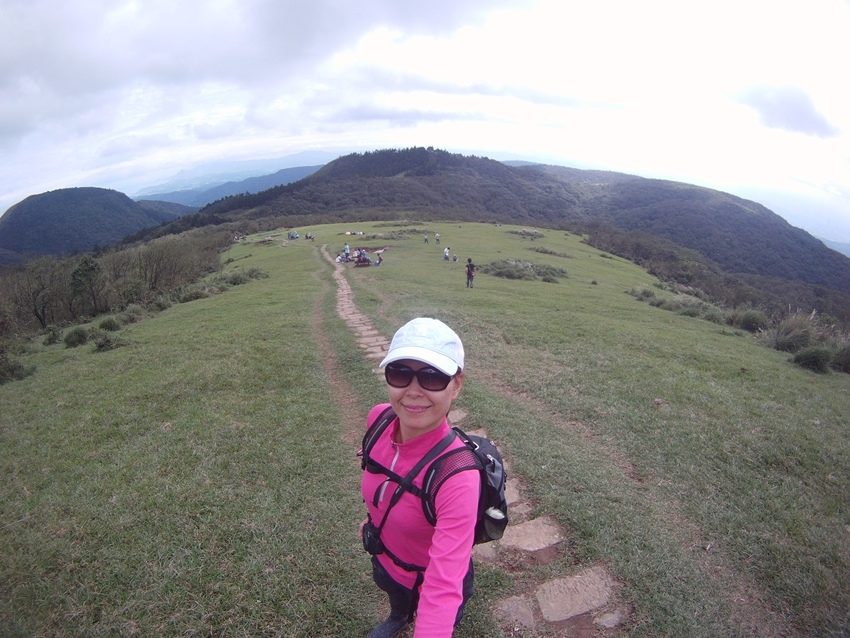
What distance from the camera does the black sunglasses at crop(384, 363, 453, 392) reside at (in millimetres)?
2334

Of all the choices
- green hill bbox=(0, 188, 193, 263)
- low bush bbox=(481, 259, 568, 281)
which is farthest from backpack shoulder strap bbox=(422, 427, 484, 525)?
green hill bbox=(0, 188, 193, 263)

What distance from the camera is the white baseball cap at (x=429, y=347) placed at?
2.27m

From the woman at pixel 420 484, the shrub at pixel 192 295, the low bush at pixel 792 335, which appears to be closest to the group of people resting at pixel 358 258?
the shrub at pixel 192 295

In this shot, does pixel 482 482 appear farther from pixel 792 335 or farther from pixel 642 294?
pixel 642 294

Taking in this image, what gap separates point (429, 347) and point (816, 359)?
1541 centimetres

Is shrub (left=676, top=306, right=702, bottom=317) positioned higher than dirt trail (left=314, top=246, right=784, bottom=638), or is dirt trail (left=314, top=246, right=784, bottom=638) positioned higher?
dirt trail (left=314, top=246, right=784, bottom=638)

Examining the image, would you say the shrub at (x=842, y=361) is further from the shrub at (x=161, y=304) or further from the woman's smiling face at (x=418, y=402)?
the shrub at (x=161, y=304)

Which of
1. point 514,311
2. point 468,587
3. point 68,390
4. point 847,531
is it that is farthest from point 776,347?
point 68,390

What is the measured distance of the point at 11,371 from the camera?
1110cm

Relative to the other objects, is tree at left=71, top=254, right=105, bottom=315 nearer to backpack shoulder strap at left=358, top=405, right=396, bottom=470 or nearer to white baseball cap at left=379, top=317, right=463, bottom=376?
backpack shoulder strap at left=358, top=405, right=396, bottom=470

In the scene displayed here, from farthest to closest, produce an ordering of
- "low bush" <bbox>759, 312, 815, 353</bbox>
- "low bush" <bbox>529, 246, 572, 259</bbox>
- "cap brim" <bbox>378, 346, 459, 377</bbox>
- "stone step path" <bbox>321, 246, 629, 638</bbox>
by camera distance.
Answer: "low bush" <bbox>529, 246, 572, 259</bbox>
"low bush" <bbox>759, 312, 815, 353</bbox>
"stone step path" <bbox>321, 246, 629, 638</bbox>
"cap brim" <bbox>378, 346, 459, 377</bbox>

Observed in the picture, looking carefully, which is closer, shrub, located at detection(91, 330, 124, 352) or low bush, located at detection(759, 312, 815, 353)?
shrub, located at detection(91, 330, 124, 352)

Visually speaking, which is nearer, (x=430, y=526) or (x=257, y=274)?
(x=430, y=526)

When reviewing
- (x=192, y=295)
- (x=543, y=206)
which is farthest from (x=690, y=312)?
(x=543, y=206)
